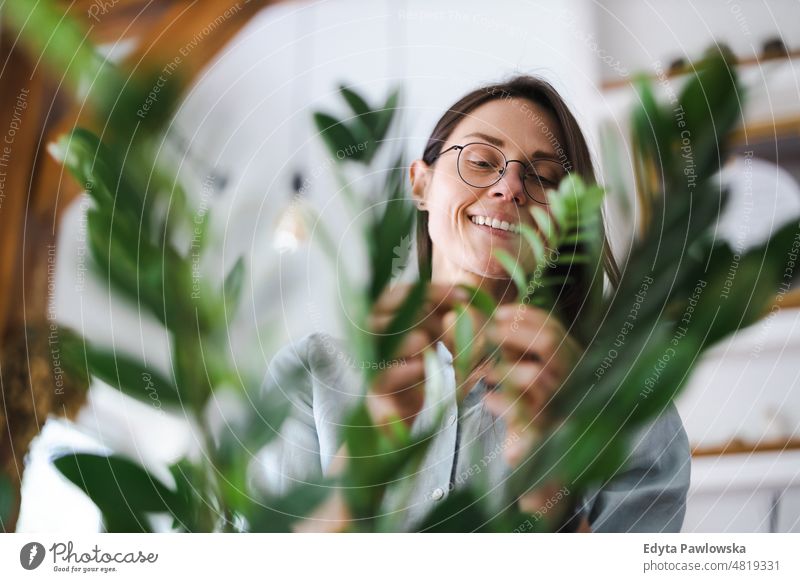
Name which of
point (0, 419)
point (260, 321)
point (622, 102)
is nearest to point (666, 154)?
point (622, 102)

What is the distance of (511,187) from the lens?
47cm

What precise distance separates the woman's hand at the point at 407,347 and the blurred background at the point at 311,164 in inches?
1.3

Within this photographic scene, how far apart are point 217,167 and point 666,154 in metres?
0.27

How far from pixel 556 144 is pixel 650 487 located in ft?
0.68

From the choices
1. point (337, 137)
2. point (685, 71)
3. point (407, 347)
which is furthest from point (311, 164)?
point (685, 71)

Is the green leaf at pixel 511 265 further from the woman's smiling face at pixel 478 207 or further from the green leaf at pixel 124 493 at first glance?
the green leaf at pixel 124 493

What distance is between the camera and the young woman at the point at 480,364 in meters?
0.45

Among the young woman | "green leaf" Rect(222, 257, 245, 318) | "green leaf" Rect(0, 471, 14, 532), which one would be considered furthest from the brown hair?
"green leaf" Rect(0, 471, 14, 532)
